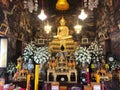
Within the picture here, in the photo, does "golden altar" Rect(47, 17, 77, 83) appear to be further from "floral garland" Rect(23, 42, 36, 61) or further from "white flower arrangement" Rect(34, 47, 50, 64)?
"floral garland" Rect(23, 42, 36, 61)

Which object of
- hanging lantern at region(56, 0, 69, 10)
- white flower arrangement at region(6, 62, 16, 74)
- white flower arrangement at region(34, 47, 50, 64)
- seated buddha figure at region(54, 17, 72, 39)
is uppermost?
hanging lantern at region(56, 0, 69, 10)

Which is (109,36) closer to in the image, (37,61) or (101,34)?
(101,34)

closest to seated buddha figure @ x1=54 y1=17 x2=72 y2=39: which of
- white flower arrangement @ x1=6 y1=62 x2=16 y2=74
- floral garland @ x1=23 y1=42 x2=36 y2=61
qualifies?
floral garland @ x1=23 y1=42 x2=36 y2=61

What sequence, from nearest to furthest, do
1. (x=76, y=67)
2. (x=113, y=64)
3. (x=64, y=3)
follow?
(x=113, y=64) < (x=76, y=67) < (x=64, y=3)

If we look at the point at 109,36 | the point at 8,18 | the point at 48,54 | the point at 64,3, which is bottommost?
the point at 48,54

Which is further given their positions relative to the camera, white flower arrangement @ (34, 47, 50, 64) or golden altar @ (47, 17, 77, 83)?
white flower arrangement @ (34, 47, 50, 64)

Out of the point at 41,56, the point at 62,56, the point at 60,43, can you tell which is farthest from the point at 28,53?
the point at 60,43

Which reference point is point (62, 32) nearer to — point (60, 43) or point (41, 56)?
point (60, 43)

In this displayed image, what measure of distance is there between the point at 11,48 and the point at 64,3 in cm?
508

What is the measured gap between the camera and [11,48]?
1014 centimetres

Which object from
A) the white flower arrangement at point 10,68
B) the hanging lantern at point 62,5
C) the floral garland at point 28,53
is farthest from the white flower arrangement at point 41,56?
the hanging lantern at point 62,5

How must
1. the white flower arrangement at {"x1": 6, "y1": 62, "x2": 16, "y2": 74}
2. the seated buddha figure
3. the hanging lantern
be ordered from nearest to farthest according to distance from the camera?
the white flower arrangement at {"x1": 6, "y1": 62, "x2": 16, "y2": 74} < the hanging lantern < the seated buddha figure

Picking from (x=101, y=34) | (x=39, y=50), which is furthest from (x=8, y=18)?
(x=101, y=34)

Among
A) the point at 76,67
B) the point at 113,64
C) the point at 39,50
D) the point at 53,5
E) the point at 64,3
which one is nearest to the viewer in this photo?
the point at 113,64
